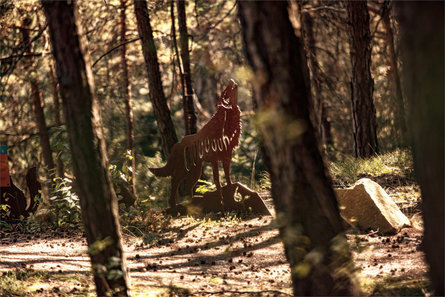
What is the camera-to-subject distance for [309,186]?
11.4 feet

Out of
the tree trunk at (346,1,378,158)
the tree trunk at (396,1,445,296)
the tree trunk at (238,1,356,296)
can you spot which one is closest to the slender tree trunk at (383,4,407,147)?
the tree trunk at (346,1,378,158)

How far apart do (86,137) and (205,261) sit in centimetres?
325

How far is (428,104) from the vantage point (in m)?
2.67

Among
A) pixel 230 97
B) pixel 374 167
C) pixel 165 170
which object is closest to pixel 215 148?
pixel 230 97

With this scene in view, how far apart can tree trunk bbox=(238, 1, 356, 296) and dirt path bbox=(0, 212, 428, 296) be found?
0.75 metres

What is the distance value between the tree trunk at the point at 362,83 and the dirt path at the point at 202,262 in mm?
4527

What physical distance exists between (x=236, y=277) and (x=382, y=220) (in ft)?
7.61

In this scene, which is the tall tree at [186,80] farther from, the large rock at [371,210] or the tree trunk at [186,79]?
the large rock at [371,210]

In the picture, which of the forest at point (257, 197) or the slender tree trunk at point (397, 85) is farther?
the slender tree trunk at point (397, 85)

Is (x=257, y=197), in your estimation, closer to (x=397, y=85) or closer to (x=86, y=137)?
(x=86, y=137)

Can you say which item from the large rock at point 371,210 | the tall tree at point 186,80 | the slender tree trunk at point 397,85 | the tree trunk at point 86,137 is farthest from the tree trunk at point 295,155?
the slender tree trunk at point 397,85

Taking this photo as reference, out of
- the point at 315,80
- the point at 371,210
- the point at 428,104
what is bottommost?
the point at 371,210

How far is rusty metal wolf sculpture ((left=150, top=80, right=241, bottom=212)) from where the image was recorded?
8891mm

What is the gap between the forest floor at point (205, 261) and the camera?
200 inches
